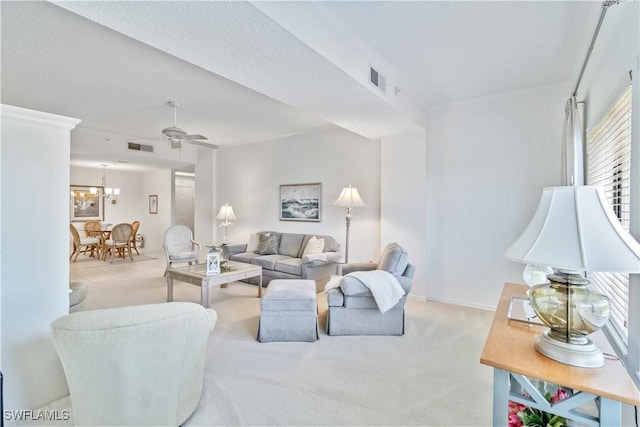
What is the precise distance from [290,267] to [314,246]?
1.77 ft

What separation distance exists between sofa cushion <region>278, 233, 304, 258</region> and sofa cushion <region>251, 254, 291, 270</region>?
0.17 metres

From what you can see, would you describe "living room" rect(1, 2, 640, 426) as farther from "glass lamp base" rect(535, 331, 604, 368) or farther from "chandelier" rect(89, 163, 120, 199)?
"chandelier" rect(89, 163, 120, 199)

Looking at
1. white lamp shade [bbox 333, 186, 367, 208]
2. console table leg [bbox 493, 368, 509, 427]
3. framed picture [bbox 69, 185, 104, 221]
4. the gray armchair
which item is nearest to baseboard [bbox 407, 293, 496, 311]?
the gray armchair

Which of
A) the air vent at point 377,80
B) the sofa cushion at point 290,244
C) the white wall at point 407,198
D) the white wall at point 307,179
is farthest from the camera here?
the sofa cushion at point 290,244

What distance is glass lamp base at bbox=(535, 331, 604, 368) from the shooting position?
3.71 feet

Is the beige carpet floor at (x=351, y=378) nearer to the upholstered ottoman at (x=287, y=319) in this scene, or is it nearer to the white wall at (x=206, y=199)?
the upholstered ottoman at (x=287, y=319)

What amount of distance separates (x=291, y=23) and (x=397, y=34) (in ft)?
3.60

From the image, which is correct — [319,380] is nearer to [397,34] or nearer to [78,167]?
[397,34]

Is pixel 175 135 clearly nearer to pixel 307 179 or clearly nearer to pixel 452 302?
pixel 307 179

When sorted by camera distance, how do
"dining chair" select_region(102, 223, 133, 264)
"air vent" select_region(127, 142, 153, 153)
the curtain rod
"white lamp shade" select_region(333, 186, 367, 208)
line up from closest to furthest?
the curtain rod, "white lamp shade" select_region(333, 186, 367, 208), "air vent" select_region(127, 142, 153, 153), "dining chair" select_region(102, 223, 133, 264)

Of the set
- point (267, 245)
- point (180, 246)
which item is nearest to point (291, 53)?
point (267, 245)

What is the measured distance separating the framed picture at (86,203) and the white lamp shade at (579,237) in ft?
35.5

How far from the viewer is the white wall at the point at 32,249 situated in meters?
1.77

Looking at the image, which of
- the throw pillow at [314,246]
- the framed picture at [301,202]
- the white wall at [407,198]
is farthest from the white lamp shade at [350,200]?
the framed picture at [301,202]
